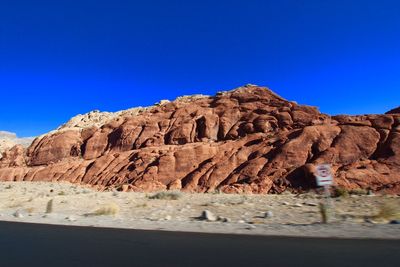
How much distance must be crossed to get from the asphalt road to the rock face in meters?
21.9

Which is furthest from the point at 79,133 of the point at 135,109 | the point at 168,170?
the point at 168,170

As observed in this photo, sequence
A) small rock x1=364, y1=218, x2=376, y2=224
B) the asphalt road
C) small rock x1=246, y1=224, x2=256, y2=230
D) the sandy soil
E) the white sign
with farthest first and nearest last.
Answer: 1. the white sign
2. small rock x1=364, y1=218, x2=376, y2=224
3. small rock x1=246, y1=224, x2=256, y2=230
4. the sandy soil
5. the asphalt road

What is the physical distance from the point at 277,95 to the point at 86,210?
1510 inches

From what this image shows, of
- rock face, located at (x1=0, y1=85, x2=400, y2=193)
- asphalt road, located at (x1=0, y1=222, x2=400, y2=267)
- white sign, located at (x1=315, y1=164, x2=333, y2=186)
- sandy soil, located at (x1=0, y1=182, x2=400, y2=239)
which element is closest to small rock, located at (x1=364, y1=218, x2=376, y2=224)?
sandy soil, located at (x1=0, y1=182, x2=400, y2=239)

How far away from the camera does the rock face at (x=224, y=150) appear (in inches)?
1314

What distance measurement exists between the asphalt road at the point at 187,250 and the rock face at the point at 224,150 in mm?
21929

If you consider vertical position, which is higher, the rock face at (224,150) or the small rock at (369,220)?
the rock face at (224,150)

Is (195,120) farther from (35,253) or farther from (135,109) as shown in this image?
(35,253)

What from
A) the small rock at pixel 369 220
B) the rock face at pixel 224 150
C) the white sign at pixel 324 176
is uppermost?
the rock face at pixel 224 150

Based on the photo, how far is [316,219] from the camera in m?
13.4

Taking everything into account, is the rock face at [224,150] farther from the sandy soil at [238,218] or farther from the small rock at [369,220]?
the small rock at [369,220]

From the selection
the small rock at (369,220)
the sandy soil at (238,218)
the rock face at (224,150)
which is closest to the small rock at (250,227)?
the sandy soil at (238,218)

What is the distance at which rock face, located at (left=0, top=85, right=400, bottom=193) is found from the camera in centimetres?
Answer: 3338

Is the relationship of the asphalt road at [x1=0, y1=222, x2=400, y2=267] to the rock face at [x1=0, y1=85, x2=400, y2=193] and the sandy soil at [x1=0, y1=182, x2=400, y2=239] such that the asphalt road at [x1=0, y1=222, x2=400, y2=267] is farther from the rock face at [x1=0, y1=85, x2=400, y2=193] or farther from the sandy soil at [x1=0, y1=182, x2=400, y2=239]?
the rock face at [x1=0, y1=85, x2=400, y2=193]
